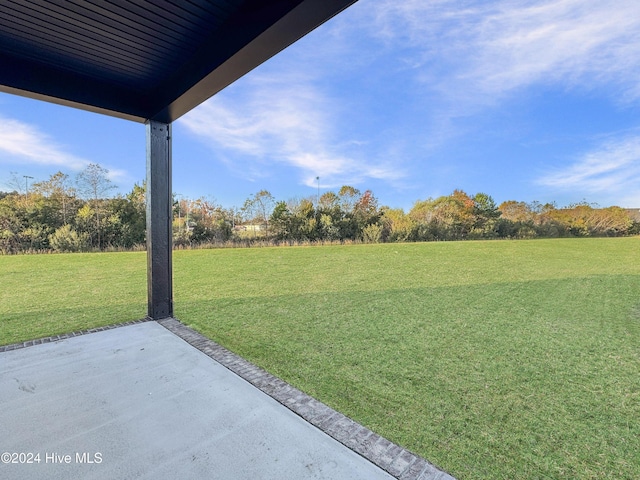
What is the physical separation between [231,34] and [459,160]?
14402 millimetres

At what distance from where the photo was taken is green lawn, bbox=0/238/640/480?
4.88ft

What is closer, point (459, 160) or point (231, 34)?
point (231, 34)

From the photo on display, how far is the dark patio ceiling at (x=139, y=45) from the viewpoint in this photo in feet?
4.99

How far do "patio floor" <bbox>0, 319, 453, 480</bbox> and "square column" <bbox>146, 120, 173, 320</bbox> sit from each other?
0.93 metres

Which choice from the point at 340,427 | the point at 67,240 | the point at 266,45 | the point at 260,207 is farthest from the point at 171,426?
the point at 260,207

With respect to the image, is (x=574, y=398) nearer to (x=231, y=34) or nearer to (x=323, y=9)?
(x=323, y=9)

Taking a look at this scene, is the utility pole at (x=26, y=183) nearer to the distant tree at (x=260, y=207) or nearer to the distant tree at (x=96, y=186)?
the distant tree at (x=96, y=186)

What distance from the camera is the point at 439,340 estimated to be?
2.80m

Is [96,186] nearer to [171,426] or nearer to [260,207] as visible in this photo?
[260,207]

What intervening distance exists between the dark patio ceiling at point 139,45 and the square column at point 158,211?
→ 0.30 m

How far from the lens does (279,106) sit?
8.07m

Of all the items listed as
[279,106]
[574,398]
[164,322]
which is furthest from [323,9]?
[279,106]

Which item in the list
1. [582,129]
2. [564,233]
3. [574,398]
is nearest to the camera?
[574,398]

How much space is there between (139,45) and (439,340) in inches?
134
